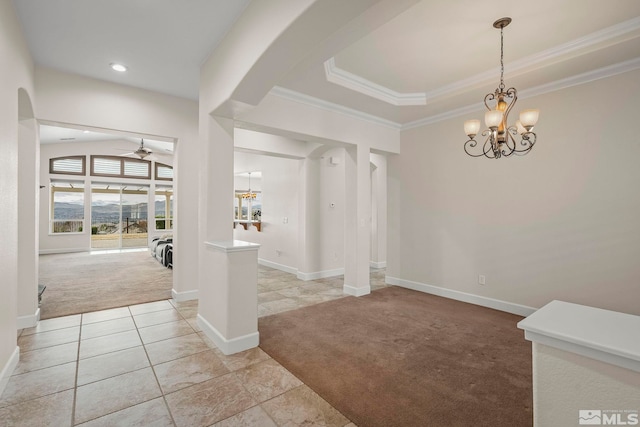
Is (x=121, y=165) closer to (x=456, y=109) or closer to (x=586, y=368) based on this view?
(x=456, y=109)

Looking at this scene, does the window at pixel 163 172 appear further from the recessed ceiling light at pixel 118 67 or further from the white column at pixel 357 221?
the white column at pixel 357 221

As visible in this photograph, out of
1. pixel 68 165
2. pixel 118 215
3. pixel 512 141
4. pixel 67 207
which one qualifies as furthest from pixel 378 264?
pixel 68 165

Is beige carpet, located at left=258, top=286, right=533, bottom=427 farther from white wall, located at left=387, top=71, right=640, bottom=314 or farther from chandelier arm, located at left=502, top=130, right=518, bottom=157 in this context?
chandelier arm, located at left=502, top=130, right=518, bottom=157

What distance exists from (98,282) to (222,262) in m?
4.23

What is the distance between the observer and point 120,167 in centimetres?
1015

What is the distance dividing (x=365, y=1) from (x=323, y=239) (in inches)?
184

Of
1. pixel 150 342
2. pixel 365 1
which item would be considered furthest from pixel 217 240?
pixel 365 1

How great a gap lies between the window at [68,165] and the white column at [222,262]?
29.3 ft

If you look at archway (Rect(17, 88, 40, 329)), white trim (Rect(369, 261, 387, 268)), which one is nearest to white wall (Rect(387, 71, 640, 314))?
white trim (Rect(369, 261, 387, 268))

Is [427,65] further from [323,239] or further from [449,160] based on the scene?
[323,239]

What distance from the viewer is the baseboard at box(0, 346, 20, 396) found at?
84.5 inches

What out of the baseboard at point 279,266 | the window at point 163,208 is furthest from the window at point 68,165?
the baseboard at point 279,266

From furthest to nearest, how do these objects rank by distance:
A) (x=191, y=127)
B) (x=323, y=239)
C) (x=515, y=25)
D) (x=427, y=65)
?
1. (x=323, y=239)
2. (x=191, y=127)
3. (x=427, y=65)
4. (x=515, y=25)

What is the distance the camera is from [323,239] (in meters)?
5.95
